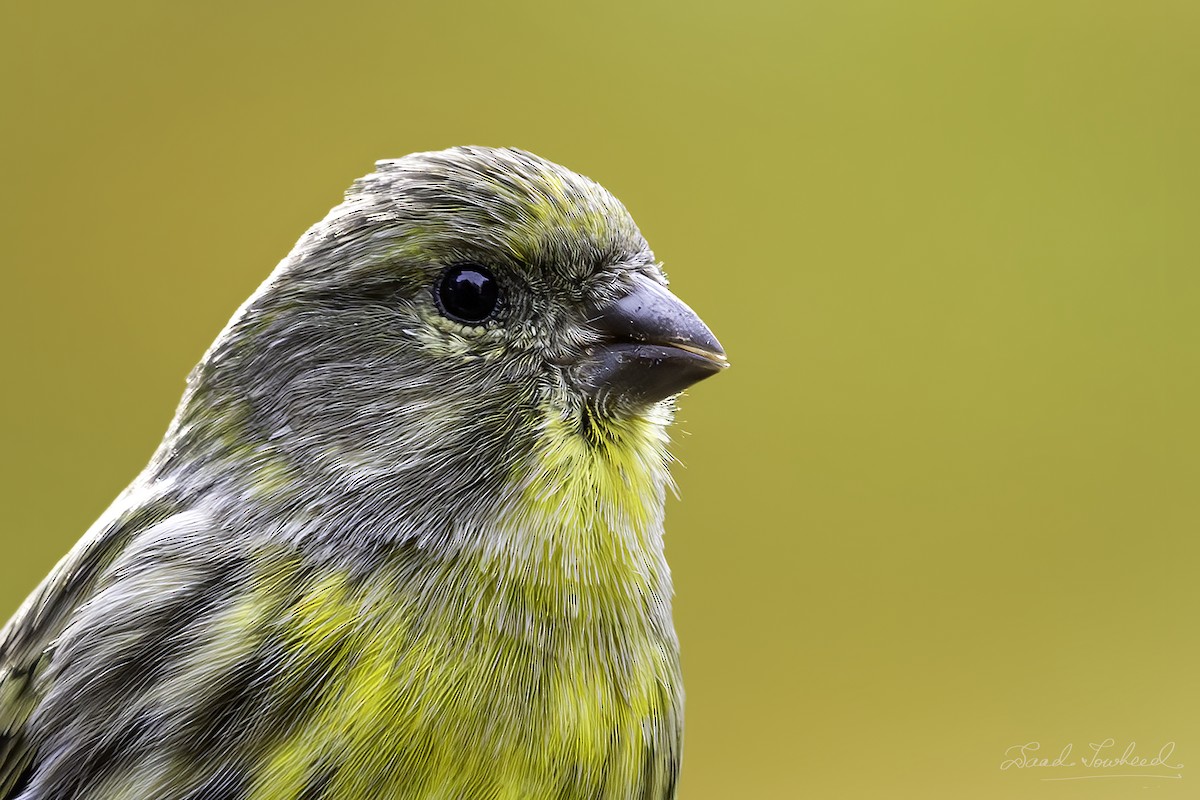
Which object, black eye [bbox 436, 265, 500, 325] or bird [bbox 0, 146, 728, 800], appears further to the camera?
black eye [bbox 436, 265, 500, 325]

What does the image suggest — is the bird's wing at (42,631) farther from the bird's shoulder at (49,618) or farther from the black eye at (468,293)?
the black eye at (468,293)

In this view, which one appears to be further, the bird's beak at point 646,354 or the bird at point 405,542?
the bird's beak at point 646,354

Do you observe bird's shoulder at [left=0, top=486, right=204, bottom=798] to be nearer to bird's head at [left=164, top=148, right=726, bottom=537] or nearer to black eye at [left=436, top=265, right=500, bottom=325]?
bird's head at [left=164, top=148, right=726, bottom=537]

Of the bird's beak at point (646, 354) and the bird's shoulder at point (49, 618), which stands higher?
the bird's beak at point (646, 354)

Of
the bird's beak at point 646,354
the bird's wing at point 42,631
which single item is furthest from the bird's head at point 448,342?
the bird's wing at point 42,631

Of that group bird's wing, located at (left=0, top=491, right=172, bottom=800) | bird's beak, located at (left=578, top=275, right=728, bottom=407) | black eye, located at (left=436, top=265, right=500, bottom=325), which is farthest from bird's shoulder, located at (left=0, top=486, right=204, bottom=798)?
bird's beak, located at (left=578, top=275, right=728, bottom=407)

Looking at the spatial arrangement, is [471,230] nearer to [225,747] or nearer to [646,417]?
[646,417]

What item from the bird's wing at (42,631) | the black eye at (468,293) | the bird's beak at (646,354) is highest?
the black eye at (468,293)

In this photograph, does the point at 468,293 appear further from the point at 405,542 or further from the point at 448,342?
the point at 405,542

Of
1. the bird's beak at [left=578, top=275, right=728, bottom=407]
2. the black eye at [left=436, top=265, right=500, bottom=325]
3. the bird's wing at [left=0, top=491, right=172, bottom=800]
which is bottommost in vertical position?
the bird's wing at [left=0, top=491, right=172, bottom=800]

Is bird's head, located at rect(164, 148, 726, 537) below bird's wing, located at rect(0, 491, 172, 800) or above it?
above
